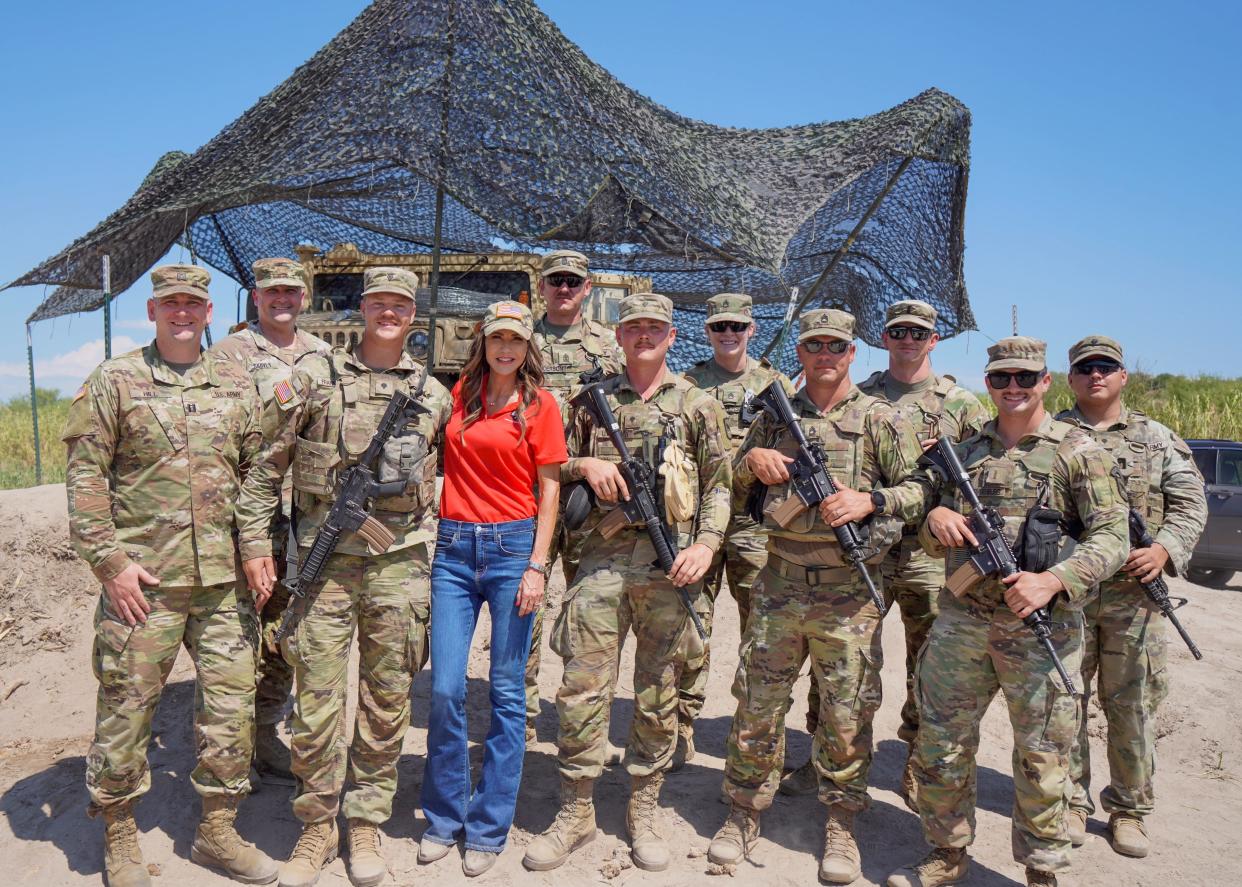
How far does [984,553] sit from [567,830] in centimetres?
201

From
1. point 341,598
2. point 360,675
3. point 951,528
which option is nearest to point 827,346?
point 951,528

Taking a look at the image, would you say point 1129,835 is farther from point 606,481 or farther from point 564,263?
point 564,263

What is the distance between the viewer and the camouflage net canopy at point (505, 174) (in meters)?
6.56

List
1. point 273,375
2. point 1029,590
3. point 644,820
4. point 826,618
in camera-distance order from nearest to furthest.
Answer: point 1029,590 < point 826,618 < point 273,375 < point 644,820

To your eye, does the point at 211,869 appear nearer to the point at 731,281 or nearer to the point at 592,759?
the point at 592,759

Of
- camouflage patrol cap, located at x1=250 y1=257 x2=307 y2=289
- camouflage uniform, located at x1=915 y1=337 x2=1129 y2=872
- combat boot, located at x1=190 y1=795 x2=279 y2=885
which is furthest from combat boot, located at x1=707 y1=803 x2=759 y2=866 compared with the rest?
camouflage patrol cap, located at x1=250 y1=257 x2=307 y2=289

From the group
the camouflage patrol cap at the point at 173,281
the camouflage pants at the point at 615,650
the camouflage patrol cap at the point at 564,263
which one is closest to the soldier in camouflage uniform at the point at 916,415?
the camouflage pants at the point at 615,650

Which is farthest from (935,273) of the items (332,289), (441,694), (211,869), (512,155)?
(211,869)

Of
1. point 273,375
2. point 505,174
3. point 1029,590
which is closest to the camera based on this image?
point 1029,590

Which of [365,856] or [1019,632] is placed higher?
[1019,632]

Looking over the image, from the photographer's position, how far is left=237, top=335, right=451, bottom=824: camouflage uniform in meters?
3.42

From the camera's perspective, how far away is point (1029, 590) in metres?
3.22

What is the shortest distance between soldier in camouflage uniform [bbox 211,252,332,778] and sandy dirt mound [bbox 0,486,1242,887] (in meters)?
0.28

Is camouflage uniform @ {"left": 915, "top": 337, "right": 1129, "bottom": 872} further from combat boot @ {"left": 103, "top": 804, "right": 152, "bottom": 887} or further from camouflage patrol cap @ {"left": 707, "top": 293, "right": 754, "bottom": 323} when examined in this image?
combat boot @ {"left": 103, "top": 804, "right": 152, "bottom": 887}
